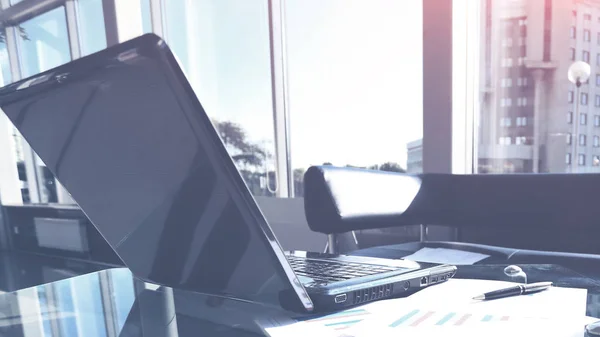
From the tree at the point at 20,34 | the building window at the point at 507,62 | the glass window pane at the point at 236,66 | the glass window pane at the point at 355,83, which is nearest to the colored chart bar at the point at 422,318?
the glass window pane at the point at 355,83

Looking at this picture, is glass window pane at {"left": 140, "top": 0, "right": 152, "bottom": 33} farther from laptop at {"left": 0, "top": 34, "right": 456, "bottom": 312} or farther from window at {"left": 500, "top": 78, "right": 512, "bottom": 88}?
laptop at {"left": 0, "top": 34, "right": 456, "bottom": 312}

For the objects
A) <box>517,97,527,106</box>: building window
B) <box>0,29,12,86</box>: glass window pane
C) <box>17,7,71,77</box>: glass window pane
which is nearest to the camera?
<box>517,97,527,106</box>: building window

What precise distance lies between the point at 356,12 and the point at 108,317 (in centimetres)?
265

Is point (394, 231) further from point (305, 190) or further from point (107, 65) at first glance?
point (107, 65)

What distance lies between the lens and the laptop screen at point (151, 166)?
44 cm

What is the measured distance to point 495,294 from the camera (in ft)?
2.27

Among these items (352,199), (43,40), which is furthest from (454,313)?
(43,40)

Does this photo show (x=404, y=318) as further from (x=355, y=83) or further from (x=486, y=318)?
(x=355, y=83)

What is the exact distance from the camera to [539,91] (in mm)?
2301

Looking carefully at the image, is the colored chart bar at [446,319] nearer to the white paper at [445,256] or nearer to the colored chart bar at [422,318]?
the colored chart bar at [422,318]

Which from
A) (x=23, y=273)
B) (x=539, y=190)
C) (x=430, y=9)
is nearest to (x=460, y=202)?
(x=539, y=190)

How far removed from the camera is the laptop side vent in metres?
0.64

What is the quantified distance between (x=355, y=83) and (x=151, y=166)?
2.63 metres

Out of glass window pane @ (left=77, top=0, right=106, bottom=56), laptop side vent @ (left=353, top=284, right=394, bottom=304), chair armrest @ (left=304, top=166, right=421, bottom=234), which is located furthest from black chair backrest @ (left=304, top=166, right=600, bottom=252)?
glass window pane @ (left=77, top=0, right=106, bottom=56)
